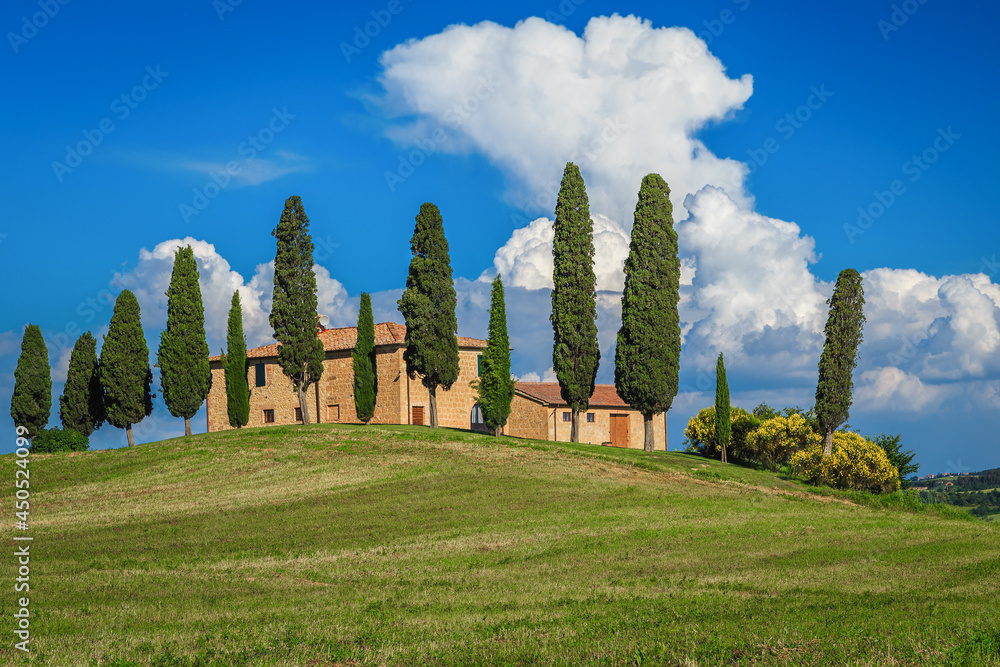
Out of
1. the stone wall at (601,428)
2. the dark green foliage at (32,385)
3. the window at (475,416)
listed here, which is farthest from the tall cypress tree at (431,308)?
Answer: the dark green foliage at (32,385)

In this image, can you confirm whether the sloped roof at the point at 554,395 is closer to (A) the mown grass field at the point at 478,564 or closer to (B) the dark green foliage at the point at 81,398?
(A) the mown grass field at the point at 478,564

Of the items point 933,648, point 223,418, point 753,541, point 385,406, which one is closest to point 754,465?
point 385,406

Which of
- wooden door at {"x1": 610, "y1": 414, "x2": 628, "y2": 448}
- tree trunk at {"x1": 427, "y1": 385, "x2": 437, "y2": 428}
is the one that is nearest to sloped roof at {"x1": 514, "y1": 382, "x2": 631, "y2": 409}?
wooden door at {"x1": 610, "y1": 414, "x2": 628, "y2": 448}

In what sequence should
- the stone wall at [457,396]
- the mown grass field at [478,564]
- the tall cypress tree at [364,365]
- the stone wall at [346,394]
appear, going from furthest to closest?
the stone wall at [457,396]
the stone wall at [346,394]
the tall cypress tree at [364,365]
the mown grass field at [478,564]

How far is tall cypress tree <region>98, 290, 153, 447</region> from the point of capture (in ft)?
165

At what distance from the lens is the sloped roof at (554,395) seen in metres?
55.2

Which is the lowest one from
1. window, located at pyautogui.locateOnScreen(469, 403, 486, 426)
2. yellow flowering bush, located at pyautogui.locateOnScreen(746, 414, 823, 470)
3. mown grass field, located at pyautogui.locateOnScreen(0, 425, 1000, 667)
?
mown grass field, located at pyautogui.locateOnScreen(0, 425, 1000, 667)

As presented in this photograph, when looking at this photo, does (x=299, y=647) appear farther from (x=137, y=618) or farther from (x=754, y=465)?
(x=754, y=465)

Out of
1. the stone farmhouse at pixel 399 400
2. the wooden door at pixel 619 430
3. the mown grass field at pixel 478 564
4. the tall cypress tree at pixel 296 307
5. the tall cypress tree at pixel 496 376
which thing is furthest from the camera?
the wooden door at pixel 619 430

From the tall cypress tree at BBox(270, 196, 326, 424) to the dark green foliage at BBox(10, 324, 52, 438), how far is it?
61.9 feet

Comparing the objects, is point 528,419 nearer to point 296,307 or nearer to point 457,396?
point 457,396

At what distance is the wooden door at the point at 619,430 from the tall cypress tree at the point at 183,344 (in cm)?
2738

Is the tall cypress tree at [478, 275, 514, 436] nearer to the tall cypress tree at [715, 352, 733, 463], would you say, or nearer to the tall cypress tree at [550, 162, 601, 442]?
the tall cypress tree at [550, 162, 601, 442]

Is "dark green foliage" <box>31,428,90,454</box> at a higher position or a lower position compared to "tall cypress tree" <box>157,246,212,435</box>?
lower
